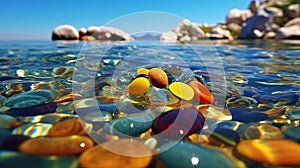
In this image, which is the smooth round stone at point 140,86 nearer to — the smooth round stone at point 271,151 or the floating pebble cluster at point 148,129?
the floating pebble cluster at point 148,129

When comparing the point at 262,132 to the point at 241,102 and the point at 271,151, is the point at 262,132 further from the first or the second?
the point at 241,102

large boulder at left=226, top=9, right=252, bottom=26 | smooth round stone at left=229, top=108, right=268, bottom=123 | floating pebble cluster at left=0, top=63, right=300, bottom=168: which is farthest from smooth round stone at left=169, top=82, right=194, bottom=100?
large boulder at left=226, top=9, right=252, bottom=26

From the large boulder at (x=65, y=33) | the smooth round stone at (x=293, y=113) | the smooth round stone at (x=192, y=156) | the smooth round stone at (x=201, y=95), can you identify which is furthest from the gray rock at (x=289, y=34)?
the smooth round stone at (x=192, y=156)

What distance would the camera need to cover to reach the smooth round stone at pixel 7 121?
3.93ft

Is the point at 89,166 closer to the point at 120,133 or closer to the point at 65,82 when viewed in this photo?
the point at 120,133

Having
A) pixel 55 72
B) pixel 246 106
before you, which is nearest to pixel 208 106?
pixel 246 106

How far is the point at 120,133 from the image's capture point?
3.75 feet

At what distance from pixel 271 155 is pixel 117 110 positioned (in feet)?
2.82

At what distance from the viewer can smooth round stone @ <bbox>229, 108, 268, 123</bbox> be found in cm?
135

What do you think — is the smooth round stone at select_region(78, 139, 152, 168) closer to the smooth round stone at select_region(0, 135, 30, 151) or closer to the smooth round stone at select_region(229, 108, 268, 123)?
the smooth round stone at select_region(0, 135, 30, 151)

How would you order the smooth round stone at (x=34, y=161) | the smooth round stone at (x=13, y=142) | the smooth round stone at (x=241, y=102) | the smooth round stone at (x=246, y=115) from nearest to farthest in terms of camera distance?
the smooth round stone at (x=34, y=161), the smooth round stone at (x=13, y=142), the smooth round stone at (x=246, y=115), the smooth round stone at (x=241, y=102)

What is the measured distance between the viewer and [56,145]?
99 centimetres

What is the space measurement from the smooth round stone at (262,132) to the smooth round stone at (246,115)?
0.09 m

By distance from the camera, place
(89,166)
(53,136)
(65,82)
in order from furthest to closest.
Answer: (65,82) < (53,136) < (89,166)
